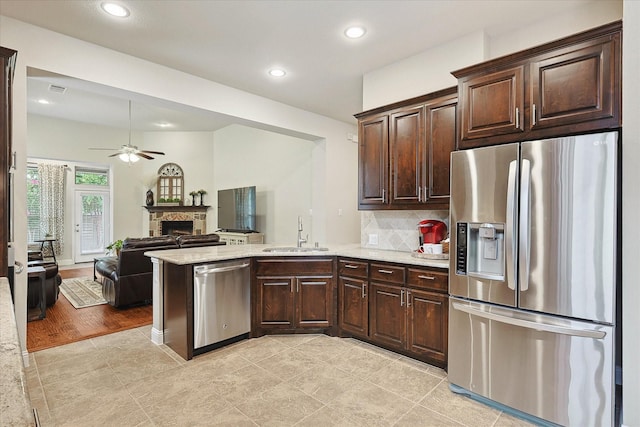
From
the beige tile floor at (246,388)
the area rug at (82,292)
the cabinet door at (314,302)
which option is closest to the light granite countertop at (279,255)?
the cabinet door at (314,302)

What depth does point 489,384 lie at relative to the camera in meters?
2.25

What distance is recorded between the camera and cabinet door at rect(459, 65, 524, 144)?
227 cm

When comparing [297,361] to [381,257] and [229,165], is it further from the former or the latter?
[229,165]

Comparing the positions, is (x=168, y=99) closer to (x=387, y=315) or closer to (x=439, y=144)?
(x=439, y=144)

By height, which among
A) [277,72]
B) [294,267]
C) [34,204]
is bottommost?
[294,267]

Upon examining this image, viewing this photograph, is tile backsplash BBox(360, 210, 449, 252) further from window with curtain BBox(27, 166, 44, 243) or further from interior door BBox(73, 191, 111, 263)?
window with curtain BBox(27, 166, 44, 243)

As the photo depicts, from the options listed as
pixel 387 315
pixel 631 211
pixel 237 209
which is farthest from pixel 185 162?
pixel 631 211

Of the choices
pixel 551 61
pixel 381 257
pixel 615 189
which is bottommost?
pixel 381 257

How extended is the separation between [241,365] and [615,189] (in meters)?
2.86

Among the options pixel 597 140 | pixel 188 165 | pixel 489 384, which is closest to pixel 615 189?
pixel 597 140

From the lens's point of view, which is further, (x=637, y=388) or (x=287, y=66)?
(x=287, y=66)

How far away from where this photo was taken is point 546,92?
2.15 meters

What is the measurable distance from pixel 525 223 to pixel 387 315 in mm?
1448

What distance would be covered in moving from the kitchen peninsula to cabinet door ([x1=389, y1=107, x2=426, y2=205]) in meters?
0.61
